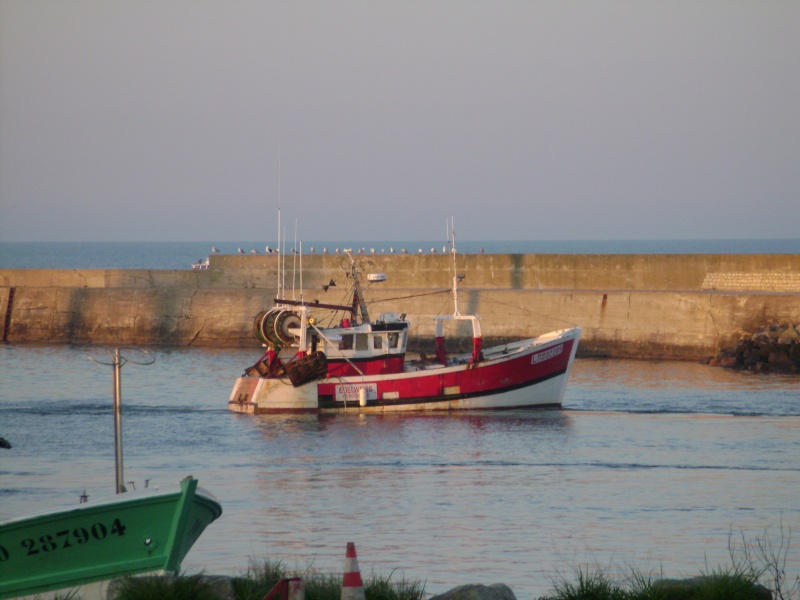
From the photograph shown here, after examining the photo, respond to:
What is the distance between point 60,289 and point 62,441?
19625 mm

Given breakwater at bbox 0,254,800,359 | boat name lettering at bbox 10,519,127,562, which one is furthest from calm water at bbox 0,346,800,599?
breakwater at bbox 0,254,800,359

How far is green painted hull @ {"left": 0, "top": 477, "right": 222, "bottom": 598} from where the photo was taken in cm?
864

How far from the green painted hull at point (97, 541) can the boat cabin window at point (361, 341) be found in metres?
13.6

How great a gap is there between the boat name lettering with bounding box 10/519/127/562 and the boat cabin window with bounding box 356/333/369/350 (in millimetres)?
13806

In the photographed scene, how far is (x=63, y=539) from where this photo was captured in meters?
8.71

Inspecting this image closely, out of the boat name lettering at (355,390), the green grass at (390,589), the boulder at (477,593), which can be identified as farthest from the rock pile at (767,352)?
the boulder at (477,593)

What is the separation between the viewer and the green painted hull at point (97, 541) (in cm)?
864

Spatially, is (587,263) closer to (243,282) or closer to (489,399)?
(243,282)

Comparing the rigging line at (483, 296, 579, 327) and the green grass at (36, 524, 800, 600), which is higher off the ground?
the rigging line at (483, 296, 579, 327)

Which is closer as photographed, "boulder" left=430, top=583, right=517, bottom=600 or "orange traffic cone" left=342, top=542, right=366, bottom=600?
"orange traffic cone" left=342, top=542, right=366, bottom=600

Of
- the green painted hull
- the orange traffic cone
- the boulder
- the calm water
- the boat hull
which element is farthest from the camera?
the boat hull

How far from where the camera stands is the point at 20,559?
8688 millimetres

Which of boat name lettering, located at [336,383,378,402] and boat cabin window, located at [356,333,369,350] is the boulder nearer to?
boat cabin window, located at [356,333,369,350]

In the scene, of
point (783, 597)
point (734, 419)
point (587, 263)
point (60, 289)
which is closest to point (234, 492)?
point (783, 597)
